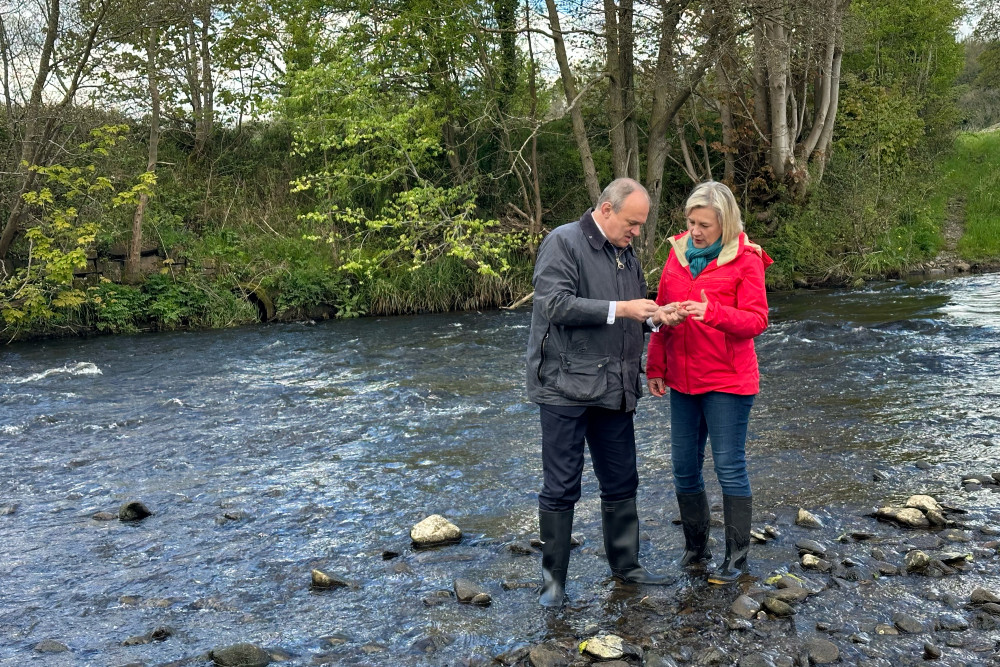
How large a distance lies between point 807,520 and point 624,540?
4.81 feet

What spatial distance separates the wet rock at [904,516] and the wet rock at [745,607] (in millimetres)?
1606

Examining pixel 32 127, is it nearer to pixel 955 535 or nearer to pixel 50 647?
pixel 50 647

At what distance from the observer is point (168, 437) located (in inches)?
378

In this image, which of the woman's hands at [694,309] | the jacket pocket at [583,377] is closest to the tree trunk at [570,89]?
the woman's hands at [694,309]

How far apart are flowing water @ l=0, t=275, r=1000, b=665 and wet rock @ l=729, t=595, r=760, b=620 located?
8cm

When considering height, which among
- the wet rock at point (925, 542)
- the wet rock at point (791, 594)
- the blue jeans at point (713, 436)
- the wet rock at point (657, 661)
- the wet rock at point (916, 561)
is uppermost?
the blue jeans at point (713, 436)

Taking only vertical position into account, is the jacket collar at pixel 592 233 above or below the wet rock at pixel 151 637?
above

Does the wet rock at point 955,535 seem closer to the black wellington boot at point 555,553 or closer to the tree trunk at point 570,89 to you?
the black wellington boot at point 555,553

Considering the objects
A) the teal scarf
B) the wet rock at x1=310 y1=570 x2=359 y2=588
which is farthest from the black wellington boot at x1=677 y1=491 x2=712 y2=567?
the wet rock at x1=310 y1=570 x2=359 y2=588

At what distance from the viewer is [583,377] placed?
4855 mm

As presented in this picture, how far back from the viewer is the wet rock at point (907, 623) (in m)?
4.42

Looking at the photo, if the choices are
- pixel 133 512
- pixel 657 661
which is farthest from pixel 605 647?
pixel 133 512

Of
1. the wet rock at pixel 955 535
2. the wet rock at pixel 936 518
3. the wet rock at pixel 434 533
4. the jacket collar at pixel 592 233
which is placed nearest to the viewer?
the jacket collar at pixel 592 233

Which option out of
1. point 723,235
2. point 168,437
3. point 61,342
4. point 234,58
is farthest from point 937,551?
point 234,58
